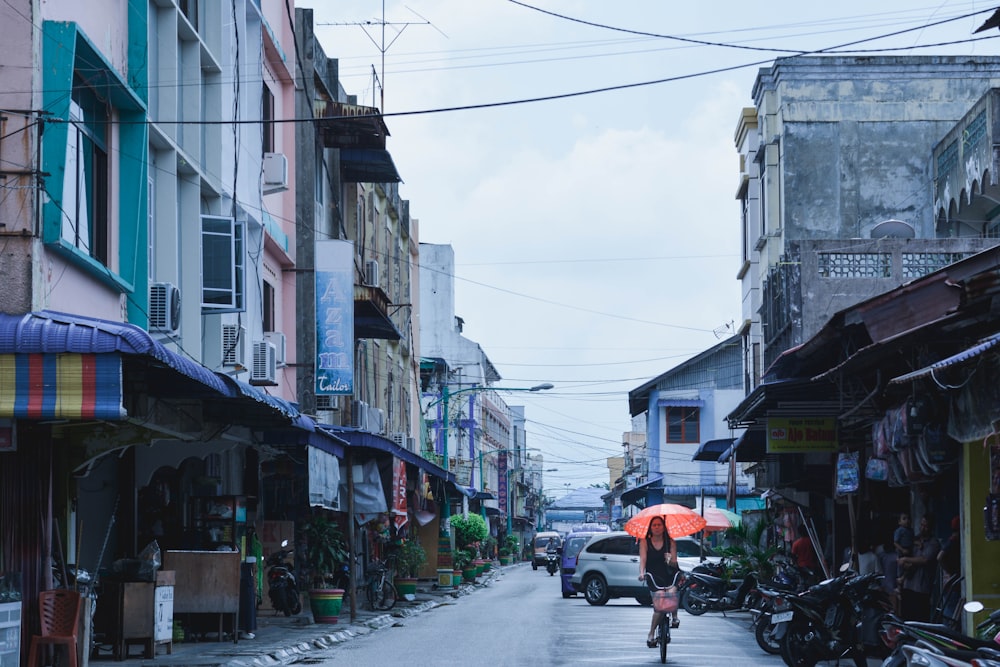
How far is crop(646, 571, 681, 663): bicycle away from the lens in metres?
17.3

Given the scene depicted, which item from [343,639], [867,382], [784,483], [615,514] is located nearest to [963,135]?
[784,483]

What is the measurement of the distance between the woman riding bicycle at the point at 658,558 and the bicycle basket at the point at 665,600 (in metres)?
0.23

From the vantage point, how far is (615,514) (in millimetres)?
136000

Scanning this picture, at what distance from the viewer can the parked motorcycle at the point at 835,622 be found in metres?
15.3

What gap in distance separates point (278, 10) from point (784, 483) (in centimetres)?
1420

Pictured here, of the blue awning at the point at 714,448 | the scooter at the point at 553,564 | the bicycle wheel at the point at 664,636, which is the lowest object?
the scooter at the point at 553,564

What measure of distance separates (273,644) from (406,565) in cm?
1423

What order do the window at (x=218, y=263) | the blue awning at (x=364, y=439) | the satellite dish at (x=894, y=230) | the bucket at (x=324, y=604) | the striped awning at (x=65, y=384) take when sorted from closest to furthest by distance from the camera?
the striped awning at (x=65, y=384) → the window at (x=218, y=263) → the bucket at (x=324, y=604) → the blue awning at (x=364, y=439) → the satellite dish at (x=894, y=230)

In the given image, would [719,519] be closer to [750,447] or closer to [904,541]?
[750,447]

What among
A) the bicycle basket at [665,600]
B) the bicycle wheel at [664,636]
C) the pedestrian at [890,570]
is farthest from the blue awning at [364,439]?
the pedestrian at [890,570]

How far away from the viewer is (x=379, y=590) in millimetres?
30188

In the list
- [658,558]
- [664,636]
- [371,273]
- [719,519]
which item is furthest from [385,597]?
[719,519]

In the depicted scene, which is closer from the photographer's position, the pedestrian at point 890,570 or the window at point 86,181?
the window at point 86,181

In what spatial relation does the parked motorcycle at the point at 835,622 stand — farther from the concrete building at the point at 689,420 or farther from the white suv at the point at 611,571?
the concrete building at the point at 689,420
